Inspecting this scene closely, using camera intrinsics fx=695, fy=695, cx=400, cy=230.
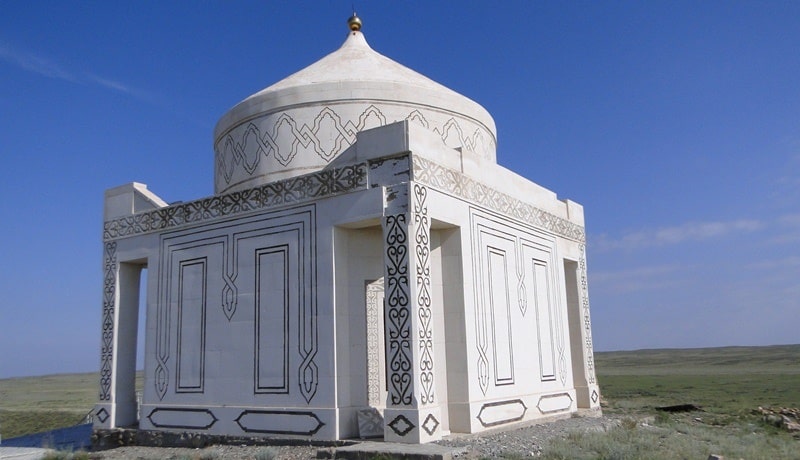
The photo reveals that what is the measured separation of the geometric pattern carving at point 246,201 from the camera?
9.77m

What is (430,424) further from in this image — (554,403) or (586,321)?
(586,321)

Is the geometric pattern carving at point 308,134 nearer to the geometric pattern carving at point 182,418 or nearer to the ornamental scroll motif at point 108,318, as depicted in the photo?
the ornamental scroll motif at point 108,318

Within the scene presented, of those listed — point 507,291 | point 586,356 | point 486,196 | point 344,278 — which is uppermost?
point 486,196

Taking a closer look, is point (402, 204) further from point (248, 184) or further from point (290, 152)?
point (248, 184)

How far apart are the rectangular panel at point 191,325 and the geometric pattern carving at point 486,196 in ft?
13.6

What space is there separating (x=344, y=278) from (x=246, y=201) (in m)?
2.30

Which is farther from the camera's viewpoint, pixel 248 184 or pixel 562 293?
pixel 562 293

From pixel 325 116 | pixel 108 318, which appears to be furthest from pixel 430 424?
pixel 108 318

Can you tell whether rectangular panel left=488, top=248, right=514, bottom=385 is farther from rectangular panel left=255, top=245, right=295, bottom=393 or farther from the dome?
rectangular panel left=255, top=245, right=295, bottom=393

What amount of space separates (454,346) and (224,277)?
12.5 feet

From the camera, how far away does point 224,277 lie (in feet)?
35.8

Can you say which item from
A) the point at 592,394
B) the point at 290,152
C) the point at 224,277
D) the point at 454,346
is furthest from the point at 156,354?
the point at 592,394

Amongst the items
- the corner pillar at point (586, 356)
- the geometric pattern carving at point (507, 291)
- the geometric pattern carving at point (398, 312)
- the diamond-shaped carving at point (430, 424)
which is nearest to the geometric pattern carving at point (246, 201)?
the geometric pattern carving at point (398, 312)

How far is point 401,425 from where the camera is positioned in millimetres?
8492
